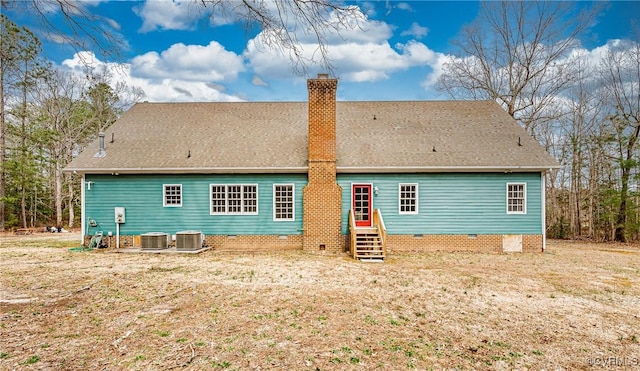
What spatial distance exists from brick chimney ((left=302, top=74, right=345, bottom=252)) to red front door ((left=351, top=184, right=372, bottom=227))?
2.43 ft

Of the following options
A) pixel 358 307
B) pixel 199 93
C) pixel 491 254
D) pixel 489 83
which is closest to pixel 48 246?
pixel 199 93

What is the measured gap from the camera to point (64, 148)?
74.9 ft

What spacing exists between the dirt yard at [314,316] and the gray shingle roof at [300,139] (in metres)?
3.82

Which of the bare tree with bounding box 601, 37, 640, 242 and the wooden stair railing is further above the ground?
the bare tree with bounding box 601, 37, 640, 242

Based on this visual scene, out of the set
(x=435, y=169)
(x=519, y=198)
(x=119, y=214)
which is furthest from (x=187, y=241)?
(x=519, y=198)

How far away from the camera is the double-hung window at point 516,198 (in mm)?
11891

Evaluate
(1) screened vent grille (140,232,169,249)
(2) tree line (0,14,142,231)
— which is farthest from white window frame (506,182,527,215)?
(2) tree line (0,14,142,231)

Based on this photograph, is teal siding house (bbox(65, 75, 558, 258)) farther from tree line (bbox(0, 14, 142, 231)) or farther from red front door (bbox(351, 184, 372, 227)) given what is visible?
tree line (bbox(0, 14, 142, 231))

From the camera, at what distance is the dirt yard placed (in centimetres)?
385

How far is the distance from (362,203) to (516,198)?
18.6 ft

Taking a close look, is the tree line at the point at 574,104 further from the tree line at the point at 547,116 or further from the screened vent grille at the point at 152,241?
the screened vent grille at the point at 152,241

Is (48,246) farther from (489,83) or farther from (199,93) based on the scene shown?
(489,83)

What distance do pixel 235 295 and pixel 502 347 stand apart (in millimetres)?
4529

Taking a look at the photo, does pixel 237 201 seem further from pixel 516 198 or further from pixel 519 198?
pixel 519 198
